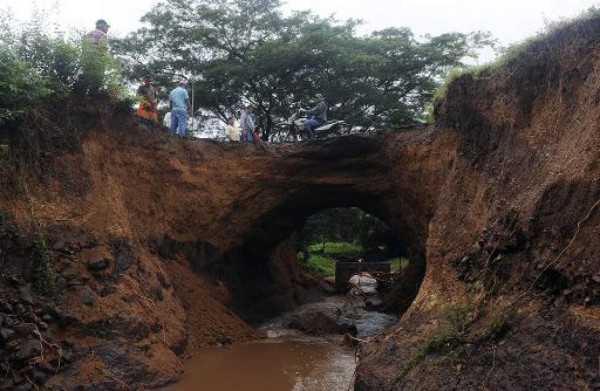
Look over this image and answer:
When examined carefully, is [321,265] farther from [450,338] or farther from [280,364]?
[450,338]

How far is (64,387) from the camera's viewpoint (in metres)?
7.26

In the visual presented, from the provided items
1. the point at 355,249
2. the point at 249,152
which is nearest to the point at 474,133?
the point at 249,152

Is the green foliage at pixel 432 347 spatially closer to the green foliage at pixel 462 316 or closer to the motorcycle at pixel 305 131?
the green foliage at pixel 462 316

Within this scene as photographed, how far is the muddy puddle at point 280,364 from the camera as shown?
28.6 ft

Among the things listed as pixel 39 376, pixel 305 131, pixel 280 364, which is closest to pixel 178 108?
pixel 305 131

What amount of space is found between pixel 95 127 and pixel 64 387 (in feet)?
17.8

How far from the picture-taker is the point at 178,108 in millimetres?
12977

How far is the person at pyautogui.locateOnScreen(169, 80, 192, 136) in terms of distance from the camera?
12742 mm

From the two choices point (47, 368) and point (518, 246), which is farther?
point (47, 368)

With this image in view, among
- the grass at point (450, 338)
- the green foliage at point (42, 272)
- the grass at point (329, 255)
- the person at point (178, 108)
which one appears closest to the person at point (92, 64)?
the person at point (178, 108)

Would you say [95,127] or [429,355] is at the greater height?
[95,127]

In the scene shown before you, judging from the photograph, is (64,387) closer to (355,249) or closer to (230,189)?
(230,189)

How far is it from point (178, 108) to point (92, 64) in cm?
304

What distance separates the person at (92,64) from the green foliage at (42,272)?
11.2 ft
